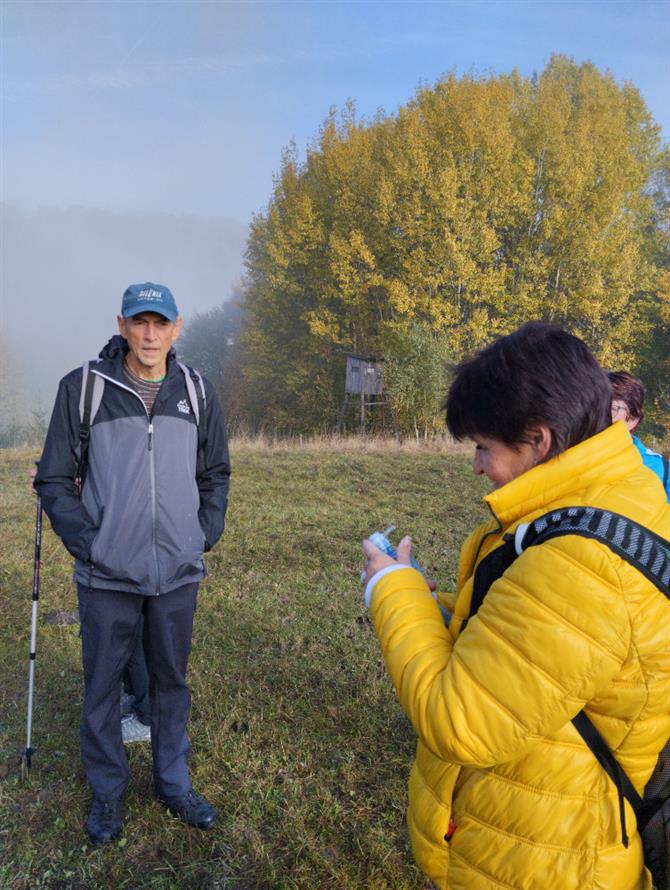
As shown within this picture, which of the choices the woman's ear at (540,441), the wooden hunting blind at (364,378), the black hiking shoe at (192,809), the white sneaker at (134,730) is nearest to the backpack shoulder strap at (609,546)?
the woman's ear at (540,441)

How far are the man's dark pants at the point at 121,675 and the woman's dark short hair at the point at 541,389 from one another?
7.10 feet

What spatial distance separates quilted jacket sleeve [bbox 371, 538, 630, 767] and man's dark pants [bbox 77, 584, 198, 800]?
2.02 m

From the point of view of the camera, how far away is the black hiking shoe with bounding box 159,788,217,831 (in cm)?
329

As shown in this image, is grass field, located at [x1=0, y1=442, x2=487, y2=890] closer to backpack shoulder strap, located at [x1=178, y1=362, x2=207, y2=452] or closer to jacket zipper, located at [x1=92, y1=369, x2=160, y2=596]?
jacket zipper, located at [x1=92, y1=369, x2=160, y2=596]

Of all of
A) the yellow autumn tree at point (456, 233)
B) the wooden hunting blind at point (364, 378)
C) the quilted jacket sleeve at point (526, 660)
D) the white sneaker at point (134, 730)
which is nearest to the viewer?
the quilted jacket sleeve at point (526, 660)

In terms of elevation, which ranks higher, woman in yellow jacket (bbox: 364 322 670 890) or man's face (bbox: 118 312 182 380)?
man's face (bbox: 118 312 182 380)

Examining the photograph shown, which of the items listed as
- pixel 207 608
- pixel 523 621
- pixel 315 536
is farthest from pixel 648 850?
pixel 315 536

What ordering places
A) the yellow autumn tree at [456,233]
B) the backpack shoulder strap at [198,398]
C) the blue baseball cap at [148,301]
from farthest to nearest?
the yellow autumn tree at [456,233], the backpack shoulder strap at [198,398], the blue baseball cap at [148,301]

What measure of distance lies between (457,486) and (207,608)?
6477 millimetres

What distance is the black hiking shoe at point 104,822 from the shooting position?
3.17m

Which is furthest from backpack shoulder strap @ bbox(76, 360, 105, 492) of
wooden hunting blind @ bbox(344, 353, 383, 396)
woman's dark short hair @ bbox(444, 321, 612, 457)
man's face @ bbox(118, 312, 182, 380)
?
wooden hunting blind @ bbox(344, 353, 383, 396)

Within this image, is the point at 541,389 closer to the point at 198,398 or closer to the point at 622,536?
the point at 622,536

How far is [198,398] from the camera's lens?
3.32 meters

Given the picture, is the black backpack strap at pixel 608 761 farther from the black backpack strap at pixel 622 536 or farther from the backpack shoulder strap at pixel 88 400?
the backpack shoulder strap at pixel 88 400
